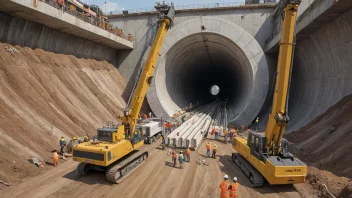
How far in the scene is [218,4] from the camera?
27047 mm

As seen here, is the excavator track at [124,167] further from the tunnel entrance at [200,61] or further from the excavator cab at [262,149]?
the tunnel entrance at [200,61]

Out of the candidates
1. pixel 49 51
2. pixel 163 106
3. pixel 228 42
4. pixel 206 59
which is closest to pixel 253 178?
pixel 163 106

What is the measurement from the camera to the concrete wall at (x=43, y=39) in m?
16.6

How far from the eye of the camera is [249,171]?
39.2 ft

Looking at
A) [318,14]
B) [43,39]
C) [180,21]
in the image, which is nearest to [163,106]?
[180,21]

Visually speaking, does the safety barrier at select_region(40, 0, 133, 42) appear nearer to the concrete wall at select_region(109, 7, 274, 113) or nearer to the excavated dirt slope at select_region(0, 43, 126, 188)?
the concrete wall at select_region(109, 7, 274, 113)

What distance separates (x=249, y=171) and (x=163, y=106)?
47.0 feet

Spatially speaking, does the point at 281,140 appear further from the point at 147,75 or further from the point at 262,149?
the point at 147,75

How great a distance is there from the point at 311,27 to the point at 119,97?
63.1ft

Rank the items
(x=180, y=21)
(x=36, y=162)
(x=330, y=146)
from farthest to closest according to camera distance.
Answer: (x=180, y=21), (x=330, y=146), (x=36, y=162)

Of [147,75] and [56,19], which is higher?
[56,19]

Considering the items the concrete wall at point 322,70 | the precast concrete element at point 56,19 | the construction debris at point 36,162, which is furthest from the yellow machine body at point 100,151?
the concrete wall at point 322,70

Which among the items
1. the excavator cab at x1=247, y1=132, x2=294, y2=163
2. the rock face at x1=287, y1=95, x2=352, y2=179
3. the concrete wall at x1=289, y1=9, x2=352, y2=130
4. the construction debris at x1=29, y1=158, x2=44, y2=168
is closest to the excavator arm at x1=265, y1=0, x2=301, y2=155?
the excavator cab at x1=247, y1=132, x2=294, y2=163

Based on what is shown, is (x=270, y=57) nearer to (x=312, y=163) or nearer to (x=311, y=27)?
(x=311, y=27)
